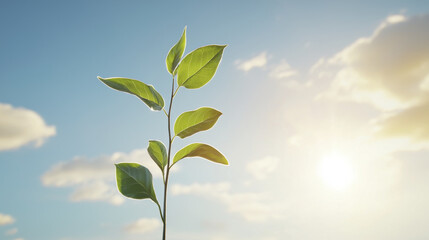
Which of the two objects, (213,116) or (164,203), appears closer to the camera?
(164,203)

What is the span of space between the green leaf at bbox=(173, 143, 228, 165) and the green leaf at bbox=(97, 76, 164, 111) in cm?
22

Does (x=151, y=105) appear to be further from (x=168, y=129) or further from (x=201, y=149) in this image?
(x=201, y=149)

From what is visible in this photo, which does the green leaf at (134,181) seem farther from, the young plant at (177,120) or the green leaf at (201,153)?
the green leaf at (201,153)

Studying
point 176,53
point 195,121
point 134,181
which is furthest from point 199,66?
point 134,181

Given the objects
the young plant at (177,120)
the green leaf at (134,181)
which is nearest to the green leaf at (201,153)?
the young plant at (177,120)

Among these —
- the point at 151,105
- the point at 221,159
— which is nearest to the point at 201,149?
the point at 221,159

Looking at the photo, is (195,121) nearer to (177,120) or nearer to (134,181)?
(177,120)

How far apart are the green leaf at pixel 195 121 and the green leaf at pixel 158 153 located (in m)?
0.09

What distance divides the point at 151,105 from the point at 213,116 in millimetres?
277

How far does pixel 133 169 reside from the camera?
1.61m

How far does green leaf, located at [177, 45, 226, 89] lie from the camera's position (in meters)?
1.60

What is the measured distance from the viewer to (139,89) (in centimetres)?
159

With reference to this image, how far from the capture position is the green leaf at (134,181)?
159 centimetres

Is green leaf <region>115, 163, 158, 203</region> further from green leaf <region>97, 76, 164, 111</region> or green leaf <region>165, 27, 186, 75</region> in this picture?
green leaf <region>165, 27, 186, 75</region>
